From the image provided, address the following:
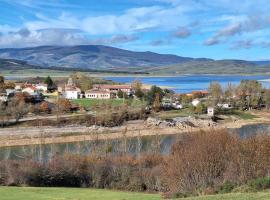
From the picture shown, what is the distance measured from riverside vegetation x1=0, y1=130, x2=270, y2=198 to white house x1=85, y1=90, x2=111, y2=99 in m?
49.7

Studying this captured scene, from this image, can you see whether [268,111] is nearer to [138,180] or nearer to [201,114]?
[201,114]

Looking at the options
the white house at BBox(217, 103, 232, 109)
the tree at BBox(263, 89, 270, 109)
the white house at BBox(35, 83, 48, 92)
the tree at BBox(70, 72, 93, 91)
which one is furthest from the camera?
the tree at BBox(70, 72, 93, 91)

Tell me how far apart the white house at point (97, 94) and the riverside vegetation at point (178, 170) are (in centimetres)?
4970

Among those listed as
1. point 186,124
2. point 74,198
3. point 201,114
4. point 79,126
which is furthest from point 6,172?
point 201,114

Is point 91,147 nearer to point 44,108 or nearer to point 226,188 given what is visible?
point 44,108

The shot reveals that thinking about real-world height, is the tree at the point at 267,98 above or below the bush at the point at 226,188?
below

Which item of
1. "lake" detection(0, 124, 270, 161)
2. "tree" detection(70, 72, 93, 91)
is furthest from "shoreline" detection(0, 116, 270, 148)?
"tree" detection(70, 72, 93, 91)

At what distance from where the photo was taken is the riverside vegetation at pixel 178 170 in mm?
17281

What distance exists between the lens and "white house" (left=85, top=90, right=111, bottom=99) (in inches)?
3009

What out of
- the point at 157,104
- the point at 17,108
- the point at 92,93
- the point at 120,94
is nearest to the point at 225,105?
the point at 157,104

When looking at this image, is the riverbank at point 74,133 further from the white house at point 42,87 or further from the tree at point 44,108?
the white house at point 42,87

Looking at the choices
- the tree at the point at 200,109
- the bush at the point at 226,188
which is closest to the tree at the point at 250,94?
the tree at the point at 200,109

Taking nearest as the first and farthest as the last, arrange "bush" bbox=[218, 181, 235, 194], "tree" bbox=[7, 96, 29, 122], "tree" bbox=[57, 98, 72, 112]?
1. "bush" bbox=[218, 181, 235, 194]
2. "tree" bbox=[7, 96, 29, 122]
3. "tree" bbox=[57, 98, 72, 112]

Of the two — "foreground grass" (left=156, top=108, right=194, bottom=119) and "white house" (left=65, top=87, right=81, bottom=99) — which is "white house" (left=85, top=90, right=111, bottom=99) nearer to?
"white house" (left=65, top=87, right=81, bottom=99)
